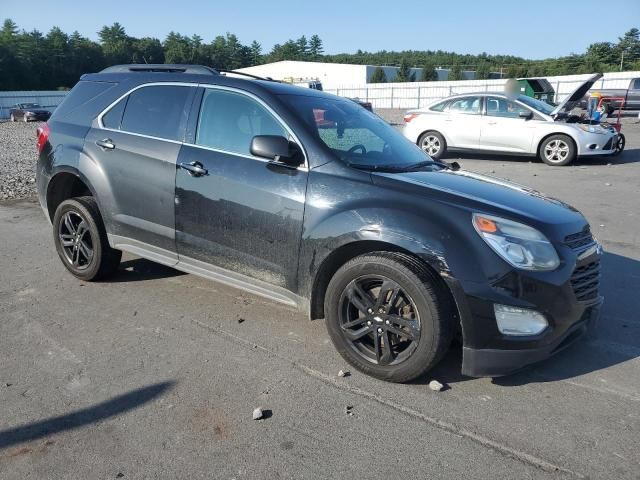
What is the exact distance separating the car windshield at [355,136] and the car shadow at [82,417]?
193 cm

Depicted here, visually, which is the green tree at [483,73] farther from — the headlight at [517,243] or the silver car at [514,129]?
the headlight at [517,243]

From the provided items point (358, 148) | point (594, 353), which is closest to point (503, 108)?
point (358, 148)

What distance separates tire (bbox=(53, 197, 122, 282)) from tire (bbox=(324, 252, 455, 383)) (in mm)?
2427

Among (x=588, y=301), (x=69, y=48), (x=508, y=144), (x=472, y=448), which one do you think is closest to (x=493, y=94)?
(x=508, y=144)

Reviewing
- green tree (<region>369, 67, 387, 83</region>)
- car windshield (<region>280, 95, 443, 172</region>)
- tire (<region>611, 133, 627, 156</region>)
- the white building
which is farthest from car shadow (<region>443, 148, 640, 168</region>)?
green tree (<region>369, 67, 387, 83</region>)

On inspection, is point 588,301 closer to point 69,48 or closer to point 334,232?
point 334,232

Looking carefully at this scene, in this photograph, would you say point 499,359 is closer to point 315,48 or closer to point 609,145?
point 609,145

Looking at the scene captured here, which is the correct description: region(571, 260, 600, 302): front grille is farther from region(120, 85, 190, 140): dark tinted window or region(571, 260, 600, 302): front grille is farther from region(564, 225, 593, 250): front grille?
region(120, 85, 190, 140): dark tinted window

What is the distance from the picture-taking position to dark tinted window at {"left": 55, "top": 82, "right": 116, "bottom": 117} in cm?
478

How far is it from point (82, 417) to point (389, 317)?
183 centimetres

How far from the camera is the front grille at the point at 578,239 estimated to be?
318 cm

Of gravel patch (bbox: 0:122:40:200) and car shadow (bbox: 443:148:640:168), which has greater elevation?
car shadow (bbox: 443:148:640:168)

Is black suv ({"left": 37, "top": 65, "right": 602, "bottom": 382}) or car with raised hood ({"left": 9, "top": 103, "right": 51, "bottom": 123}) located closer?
black suv ({"left": 37, "top": 65, "right": 602, "bottom": 382})

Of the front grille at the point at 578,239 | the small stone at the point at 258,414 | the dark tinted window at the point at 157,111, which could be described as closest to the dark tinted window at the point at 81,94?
the dark tinted window at the point at 157,111
